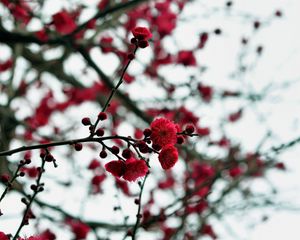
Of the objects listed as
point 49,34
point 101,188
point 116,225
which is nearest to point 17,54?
point 49,34

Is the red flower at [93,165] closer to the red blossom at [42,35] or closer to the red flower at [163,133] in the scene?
the red blossom at [42,35]

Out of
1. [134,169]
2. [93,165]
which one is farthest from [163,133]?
[93,165]

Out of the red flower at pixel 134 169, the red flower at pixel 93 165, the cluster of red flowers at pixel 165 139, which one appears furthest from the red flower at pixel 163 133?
the red flower at pixel 93 165

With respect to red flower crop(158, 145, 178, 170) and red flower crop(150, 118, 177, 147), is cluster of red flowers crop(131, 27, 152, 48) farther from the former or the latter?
red flower crop(158, 145, 178, 170)

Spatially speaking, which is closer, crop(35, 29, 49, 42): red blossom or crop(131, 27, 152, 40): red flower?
crop(131, 27, 152, 40): red flower

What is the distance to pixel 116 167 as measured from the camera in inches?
70.2

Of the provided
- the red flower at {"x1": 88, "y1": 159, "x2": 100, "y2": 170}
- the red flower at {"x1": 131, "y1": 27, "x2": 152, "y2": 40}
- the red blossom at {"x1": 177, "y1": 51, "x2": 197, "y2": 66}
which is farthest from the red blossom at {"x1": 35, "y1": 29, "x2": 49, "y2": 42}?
the red flower at {"x1": 131, "y1": 27, "x2": 152, "y2": 40}

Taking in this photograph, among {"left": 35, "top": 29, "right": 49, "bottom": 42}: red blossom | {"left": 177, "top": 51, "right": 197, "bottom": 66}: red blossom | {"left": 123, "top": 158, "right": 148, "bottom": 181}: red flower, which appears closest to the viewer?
{"left": 123, "top": 158, "right": 148, "bottom": 181}: red flower

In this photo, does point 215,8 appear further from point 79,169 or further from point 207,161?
point 79,169

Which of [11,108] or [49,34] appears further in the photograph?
[11,108]

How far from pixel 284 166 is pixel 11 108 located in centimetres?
398

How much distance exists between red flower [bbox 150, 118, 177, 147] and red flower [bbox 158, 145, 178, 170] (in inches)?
1.1

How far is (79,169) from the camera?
5.48 m

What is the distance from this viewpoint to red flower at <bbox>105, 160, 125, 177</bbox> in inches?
69.5
